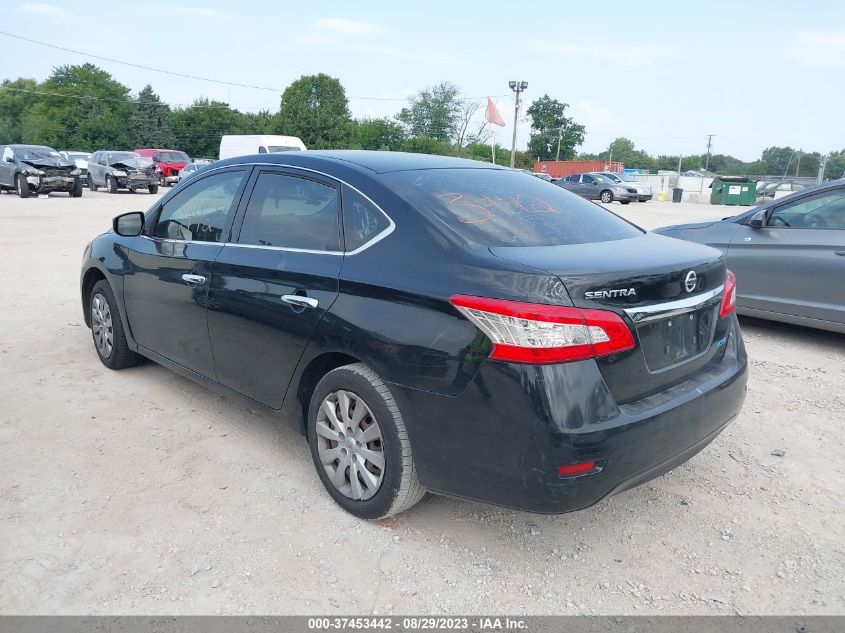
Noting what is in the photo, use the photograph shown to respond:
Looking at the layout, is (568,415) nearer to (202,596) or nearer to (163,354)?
(202,596)

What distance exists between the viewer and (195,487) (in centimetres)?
330

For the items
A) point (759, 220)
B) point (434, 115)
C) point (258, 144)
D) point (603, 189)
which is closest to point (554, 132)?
point (434, 115)

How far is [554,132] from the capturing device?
9275cm

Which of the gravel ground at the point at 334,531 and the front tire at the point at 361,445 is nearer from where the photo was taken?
the gravel ground at the point at 334,531

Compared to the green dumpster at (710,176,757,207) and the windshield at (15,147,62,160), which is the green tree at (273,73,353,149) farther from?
the windshield at (15,147,62,160)

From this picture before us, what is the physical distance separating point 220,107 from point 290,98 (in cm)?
1106

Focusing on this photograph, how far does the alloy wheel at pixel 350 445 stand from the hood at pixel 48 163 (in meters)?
23.3

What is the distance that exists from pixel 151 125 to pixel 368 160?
77035 mm

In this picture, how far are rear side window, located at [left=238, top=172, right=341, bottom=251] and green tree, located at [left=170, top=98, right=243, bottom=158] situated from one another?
78087mm

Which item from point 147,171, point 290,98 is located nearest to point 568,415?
point 147,171

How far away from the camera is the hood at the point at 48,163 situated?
22055 mm

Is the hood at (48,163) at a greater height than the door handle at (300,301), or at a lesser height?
lesser

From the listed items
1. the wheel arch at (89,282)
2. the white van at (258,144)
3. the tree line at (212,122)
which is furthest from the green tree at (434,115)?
the wheel arch at (89,282)

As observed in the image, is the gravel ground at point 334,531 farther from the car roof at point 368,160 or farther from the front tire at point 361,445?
the car roof at point 368,160
